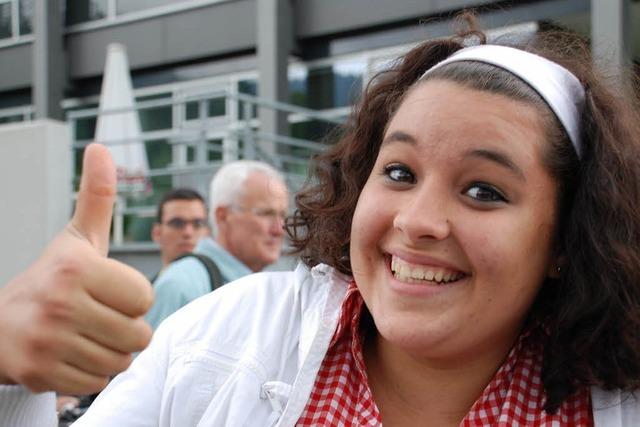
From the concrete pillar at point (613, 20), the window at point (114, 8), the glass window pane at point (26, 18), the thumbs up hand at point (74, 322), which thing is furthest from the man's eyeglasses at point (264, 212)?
the glass window pane at point (26, 18)

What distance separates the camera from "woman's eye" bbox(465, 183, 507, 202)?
4.64ft

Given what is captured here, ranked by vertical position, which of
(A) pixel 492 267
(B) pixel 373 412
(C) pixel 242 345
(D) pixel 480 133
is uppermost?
(D) pixel 480 133

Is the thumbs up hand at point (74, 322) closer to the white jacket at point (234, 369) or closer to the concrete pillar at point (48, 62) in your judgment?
the white jacket at point (234, 369)

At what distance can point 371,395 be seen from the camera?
1.52 m

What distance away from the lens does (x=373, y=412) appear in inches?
58.2

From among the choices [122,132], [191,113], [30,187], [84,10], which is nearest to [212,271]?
[30,187]

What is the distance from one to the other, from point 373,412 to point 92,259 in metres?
0.78

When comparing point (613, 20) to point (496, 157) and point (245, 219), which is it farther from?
point (496, 157)

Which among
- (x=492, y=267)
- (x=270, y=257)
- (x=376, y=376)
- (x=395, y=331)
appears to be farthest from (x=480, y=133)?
(x=270, y=257)

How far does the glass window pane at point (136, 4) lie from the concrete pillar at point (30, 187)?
30.7ft

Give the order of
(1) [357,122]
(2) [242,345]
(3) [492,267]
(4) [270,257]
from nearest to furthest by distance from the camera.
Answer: (3) [492,267]
(2) [242,345]
(1) [357,122]
(4) [270,257]

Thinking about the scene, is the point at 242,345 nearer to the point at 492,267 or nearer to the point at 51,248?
the point at 492,267

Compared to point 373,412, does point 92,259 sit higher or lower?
higher

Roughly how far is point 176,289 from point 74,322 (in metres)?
2.21
